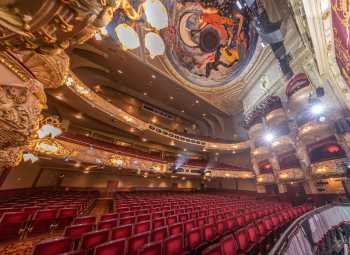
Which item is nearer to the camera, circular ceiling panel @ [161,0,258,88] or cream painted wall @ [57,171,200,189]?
cream painted wall @ [57,171,200,189]

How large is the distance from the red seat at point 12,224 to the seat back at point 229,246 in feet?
13.5

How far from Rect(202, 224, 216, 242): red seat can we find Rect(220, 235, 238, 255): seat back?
1.31ft

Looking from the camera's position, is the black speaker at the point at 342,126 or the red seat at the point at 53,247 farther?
the black speaker at the point at 342,126

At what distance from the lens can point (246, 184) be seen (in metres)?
13.2

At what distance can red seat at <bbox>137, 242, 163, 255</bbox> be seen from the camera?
160cm

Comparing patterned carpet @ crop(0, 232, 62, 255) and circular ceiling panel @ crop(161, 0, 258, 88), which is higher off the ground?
circular ceiling panel @ crop(161, 0, 258, 88)

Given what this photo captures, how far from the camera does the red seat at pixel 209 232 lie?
244 centimetres

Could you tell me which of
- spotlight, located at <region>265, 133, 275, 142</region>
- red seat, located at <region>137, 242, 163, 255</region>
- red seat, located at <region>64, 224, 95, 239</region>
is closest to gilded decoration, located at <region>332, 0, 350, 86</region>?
red seat, located at <region>137, 242, 163, 255</region>

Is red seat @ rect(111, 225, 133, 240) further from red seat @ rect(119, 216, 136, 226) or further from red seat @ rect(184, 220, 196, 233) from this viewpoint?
red seat @ rect(184, 220, 196, 233)

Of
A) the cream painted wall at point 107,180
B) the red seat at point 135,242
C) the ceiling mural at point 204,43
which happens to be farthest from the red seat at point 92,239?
the ceiling mural at point 204,43

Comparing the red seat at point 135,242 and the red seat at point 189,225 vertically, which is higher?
the red seat at point 189,225

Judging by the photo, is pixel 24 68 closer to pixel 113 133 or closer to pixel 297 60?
pixel 113 133

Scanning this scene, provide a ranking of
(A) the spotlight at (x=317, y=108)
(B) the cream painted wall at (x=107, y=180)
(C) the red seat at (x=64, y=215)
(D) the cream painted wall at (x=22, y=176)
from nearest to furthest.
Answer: (C) the red seat at (x=64, y=215) < (D) the cream painted wall at (x=22, y=176) < (A) the spotlight at (x=317, y=108) < (B) the cream painted wall at (x=107, y=180)

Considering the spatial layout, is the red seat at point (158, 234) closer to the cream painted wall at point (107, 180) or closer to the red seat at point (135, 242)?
the red seat at point (135, 242)
